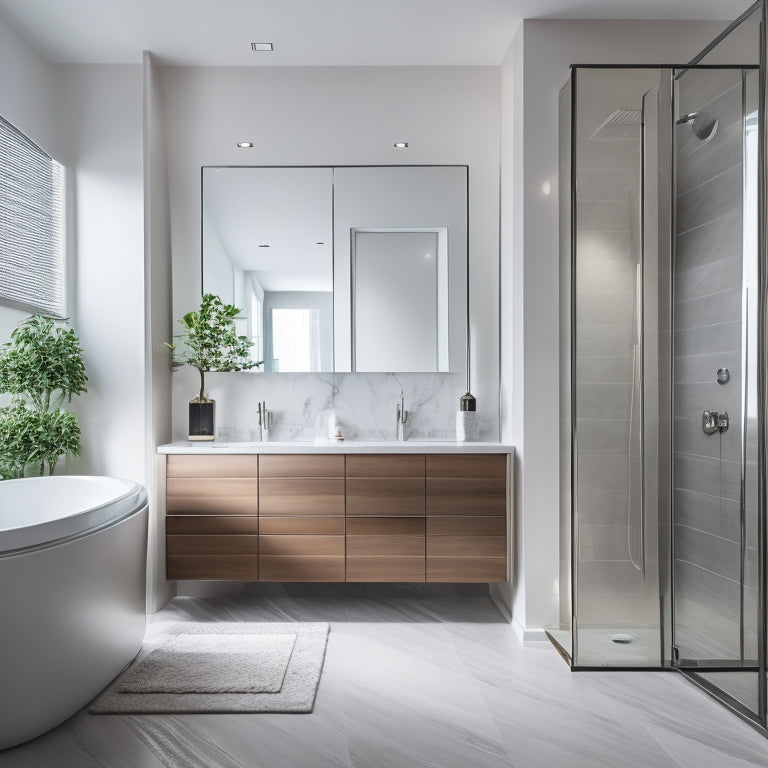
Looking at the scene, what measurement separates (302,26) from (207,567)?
8.75 feet

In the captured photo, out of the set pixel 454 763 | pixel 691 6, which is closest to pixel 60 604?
pixel 454 763

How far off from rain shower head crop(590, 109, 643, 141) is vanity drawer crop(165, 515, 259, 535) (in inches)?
93.0

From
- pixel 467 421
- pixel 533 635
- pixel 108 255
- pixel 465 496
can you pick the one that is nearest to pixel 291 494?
pixel 465 496

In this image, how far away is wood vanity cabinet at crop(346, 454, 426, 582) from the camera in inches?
122

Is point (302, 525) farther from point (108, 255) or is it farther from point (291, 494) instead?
point (108, 255)


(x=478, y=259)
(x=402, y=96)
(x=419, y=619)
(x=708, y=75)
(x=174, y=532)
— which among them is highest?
(x=402, y=96)

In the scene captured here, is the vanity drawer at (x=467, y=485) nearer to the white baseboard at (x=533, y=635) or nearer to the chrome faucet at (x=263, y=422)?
the white baseboard at (x=533, y=635)

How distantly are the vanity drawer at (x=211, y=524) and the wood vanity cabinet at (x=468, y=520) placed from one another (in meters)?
0.89

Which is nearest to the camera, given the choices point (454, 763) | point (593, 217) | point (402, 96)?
point (454, 763)

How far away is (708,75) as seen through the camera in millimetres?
2432

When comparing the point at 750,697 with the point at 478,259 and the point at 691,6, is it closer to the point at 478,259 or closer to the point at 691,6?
the point at 478,259

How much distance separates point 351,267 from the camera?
3.47 metres

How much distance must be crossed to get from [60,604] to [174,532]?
1.10 meters

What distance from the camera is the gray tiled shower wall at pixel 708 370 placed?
2316mm
